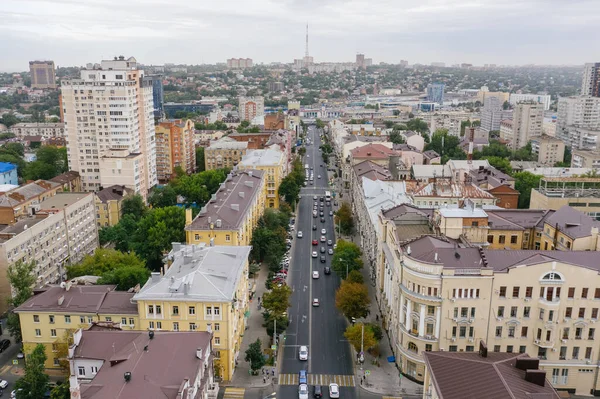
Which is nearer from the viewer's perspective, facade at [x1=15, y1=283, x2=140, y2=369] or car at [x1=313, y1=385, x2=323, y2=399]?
car at [x1=313, y1=385, x2=323, y2=399]

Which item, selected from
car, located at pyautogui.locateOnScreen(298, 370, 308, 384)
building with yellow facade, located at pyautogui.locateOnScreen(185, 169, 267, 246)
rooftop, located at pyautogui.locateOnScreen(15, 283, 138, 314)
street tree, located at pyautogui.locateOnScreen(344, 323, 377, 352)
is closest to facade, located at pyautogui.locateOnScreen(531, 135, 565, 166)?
building with yellow facade, located at pyautogui.locateOnScreen(185, 169, 267, 246)

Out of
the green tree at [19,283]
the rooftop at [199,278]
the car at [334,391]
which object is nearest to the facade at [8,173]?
the green tree at [19,283]

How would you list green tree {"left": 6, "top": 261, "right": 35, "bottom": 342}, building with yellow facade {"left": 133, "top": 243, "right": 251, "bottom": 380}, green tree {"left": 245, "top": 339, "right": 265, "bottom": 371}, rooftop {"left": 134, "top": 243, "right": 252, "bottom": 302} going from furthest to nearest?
1. green tree {"left": 6, "top": 261, "right": 35, "bottom": 342}
2. green tree {"left": 245, "top": 339, "right": 265, "bottom": 371}
3. rooftop {"left": 134, "top": 243, "right": 252, "bottom": 302}
4. building with yellow facade {"left": 133, "top": 243, "right": 251, "bottom": 380}

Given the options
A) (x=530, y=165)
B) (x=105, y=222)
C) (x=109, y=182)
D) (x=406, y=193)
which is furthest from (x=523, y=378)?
(x=530, y=165)

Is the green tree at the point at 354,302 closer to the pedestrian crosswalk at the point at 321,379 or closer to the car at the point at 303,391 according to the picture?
the pedestrian crosswalk at the point at 321,379

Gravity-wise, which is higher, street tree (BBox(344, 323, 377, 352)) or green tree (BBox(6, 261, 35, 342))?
green tree (BBox(6, 261, 35, 342))

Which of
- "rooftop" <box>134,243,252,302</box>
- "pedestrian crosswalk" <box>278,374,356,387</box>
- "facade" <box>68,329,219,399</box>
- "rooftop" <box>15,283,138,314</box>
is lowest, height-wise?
"pedestrian crosswalk" <box>278,374,356,387</box>

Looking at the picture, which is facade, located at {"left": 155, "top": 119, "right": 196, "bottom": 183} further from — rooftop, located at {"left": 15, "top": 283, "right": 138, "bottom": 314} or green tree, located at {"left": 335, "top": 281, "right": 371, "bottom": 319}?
green tree, located at {"left": 335, "top": 281, "right": 371, "bottom": 319}

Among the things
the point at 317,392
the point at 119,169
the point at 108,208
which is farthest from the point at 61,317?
the point at 119,169

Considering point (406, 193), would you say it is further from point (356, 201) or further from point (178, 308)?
point (178, 308)
